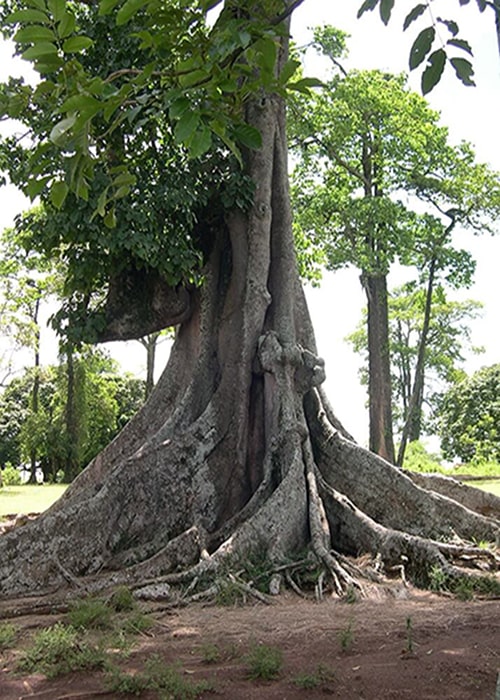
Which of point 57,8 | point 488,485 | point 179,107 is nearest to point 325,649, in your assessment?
point 179,107

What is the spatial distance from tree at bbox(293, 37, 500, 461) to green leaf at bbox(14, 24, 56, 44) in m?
17.2

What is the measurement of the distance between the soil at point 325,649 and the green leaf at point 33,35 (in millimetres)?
3124

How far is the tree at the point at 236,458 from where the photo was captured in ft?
21.9

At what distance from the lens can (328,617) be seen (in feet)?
17.5

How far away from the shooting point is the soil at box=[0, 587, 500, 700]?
3.82m

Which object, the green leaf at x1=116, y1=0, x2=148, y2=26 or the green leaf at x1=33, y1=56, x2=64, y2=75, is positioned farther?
the green leaf at x1=33, y1=56, x2=64, y2=75

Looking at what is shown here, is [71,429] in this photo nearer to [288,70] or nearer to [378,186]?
[378,186]

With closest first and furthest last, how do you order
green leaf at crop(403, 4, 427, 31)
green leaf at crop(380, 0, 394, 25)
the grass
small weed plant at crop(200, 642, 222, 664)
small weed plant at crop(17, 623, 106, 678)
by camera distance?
green leaf at crop(380, 0, 394, 25), green leaf at crop(403, 4, 427, 31), small weed plant at crop(17, 623, 106, 678), small weed plant at crop(200, 642, 222, 664), the grass

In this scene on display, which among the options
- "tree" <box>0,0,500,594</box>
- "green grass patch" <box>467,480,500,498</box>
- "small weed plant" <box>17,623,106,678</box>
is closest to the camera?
"small weed plant" <box>17,623,106,678</box>

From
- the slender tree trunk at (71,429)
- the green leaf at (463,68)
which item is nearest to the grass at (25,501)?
the slender tree trunk at (71,429)

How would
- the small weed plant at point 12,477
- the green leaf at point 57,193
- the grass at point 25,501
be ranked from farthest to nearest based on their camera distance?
the small weed plant at point 12,477 < the grass at point 25,501 < the green leaf at point 57,193

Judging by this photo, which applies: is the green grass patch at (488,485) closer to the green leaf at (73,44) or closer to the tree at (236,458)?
the tree at (236,458)

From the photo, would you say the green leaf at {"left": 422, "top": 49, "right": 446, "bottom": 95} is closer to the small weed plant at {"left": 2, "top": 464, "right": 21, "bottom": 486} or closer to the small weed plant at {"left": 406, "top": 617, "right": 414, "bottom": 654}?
the small weed plant at {"left": 406, "top": 617, "right": 414, "bottom": 654}

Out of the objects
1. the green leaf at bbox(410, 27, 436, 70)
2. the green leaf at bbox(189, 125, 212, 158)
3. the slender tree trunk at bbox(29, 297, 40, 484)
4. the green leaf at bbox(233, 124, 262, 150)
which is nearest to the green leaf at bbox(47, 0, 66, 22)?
the green leaf at bbox(189, 125, 212, 158)
